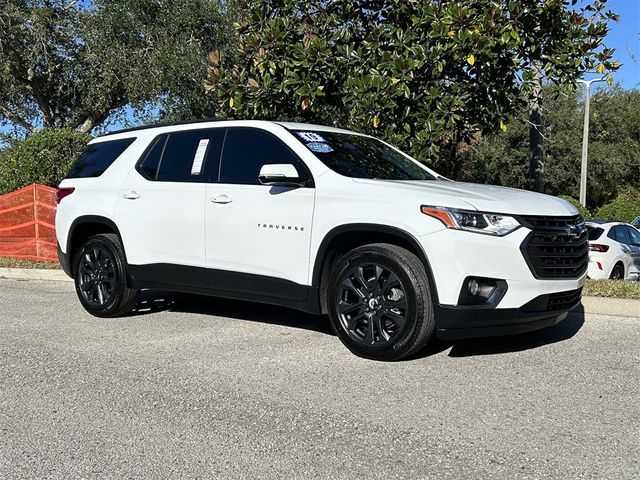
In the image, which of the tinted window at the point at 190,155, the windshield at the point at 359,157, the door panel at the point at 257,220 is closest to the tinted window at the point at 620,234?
the windshield at the point at 359,157

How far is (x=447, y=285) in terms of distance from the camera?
4.51 meters

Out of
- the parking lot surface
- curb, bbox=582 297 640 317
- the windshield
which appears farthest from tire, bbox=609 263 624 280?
the windshield

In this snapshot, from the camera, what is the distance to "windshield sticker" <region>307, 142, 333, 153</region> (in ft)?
18.1

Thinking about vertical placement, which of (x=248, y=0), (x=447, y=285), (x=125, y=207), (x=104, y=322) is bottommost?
(x=104, y=322)

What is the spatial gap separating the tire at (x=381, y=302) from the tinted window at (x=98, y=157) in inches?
Answer: 119

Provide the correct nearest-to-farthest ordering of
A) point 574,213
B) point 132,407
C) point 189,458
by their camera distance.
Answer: point 189,458 → point 132,407 → point 574,213

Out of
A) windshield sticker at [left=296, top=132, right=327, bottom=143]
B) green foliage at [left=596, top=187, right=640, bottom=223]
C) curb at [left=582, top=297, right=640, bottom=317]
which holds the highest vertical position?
windshield sticker at [left=296, top=132, right=327, bottom=143]

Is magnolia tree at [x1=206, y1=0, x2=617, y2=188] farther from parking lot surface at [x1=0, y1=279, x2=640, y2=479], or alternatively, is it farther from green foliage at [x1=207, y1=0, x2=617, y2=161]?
parking lot surface at [x1=0, y1=279, x2=640, y2=479]

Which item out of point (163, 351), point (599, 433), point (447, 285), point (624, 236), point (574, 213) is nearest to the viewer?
point (599, 433)

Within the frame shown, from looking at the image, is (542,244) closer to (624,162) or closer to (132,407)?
(132,407)

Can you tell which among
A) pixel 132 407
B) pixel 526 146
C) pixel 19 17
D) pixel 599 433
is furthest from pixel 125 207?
pixel 526 146

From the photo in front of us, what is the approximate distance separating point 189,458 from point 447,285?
6.82ft

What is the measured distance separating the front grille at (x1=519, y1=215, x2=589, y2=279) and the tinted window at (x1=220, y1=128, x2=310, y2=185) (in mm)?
1993

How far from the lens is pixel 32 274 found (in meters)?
10.3
